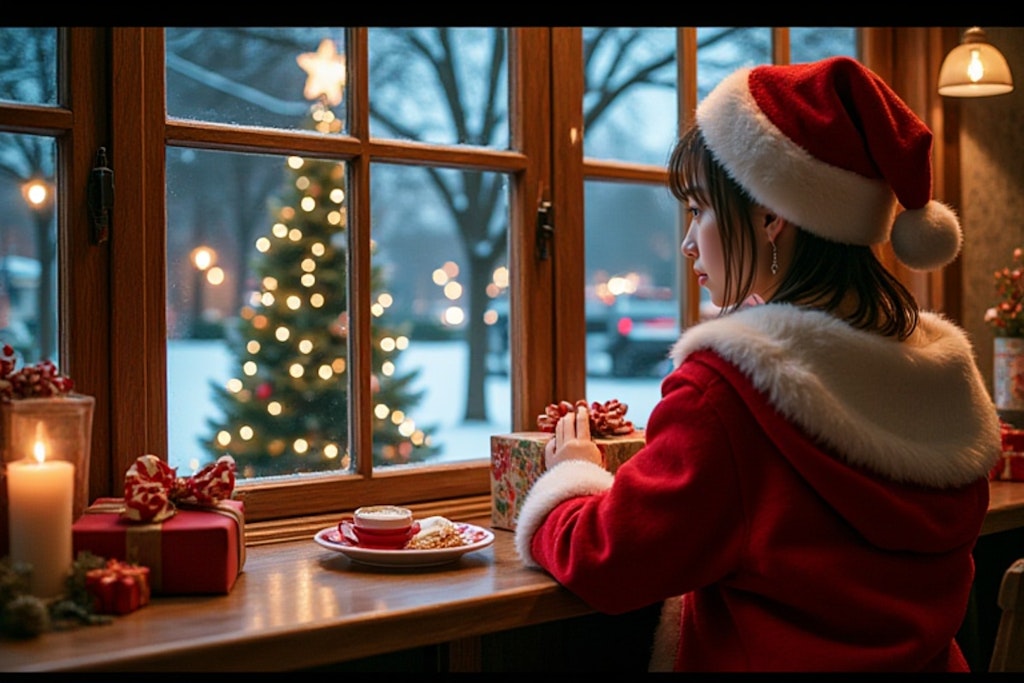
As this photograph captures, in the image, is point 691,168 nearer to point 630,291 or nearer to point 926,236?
point 926,236

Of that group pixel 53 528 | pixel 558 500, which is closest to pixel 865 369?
pixel 558 500

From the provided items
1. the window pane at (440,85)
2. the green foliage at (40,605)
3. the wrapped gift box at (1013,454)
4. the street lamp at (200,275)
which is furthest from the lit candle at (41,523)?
the wrapped gift box at (1013,454)

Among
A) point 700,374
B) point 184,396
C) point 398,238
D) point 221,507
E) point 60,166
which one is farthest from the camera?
point 398,238

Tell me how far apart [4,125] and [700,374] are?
101 centimetres

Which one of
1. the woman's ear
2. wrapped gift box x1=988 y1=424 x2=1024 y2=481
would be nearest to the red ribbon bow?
the woman's ear

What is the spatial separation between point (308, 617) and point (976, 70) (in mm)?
1865

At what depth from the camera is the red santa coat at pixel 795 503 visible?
129 centimetres

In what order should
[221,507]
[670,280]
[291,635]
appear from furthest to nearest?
[670,280] → [221,507] → [291,635]

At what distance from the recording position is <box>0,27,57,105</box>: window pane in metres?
1.54

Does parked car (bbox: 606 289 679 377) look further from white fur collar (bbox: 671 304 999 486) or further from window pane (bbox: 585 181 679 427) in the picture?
white fur collar (bbox: 671 304 999 486)

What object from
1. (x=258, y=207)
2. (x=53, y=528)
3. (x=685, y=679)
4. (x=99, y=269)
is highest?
(x=258, y=207)

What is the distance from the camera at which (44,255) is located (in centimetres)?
156

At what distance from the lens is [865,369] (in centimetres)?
135
